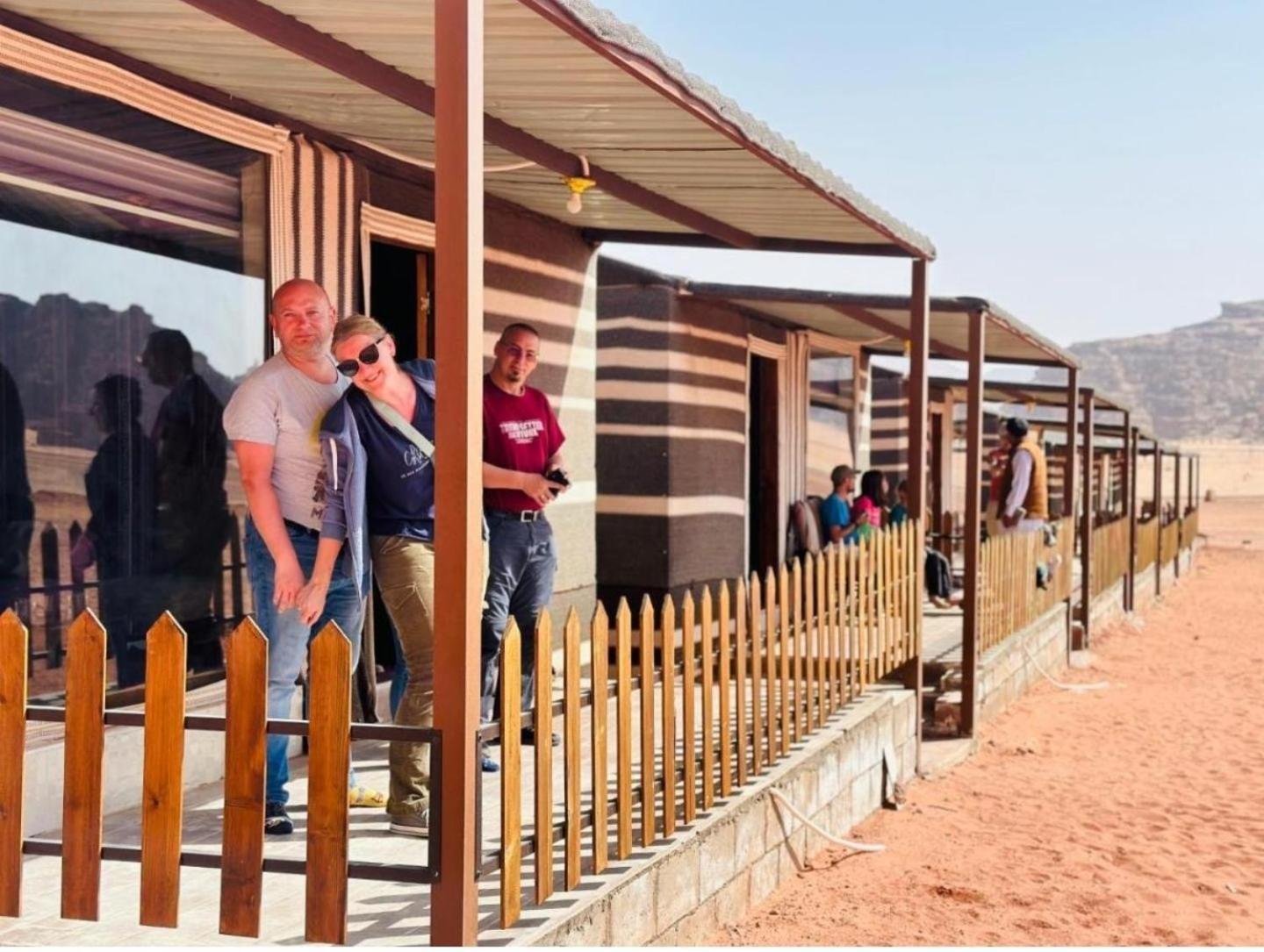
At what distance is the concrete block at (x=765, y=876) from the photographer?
593 centimetres

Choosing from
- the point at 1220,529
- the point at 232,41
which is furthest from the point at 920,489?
the point at 1220,529

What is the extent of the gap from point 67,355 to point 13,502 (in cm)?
59

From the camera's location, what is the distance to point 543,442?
6.00 metres

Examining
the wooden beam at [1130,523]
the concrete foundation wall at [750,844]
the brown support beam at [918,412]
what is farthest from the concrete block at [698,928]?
the wooden beam at [1130,523]

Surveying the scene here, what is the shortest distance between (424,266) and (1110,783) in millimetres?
5348

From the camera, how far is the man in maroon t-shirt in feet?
19.1

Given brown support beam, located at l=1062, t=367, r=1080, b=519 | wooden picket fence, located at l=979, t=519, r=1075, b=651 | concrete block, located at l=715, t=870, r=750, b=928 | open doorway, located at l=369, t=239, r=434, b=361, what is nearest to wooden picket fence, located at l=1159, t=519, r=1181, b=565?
brown support beam, located at l=1062, t=367, r=1080, b=519

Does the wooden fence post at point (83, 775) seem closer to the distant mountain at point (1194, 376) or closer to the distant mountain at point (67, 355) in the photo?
the distant mountain at point (67, 355)

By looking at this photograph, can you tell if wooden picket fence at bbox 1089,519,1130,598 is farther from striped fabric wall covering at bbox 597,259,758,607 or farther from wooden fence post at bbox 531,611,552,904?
wooden fence post at bbox 531,611,552,904

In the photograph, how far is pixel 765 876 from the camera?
19.9ft

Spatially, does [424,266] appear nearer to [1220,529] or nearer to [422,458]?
[422,458]

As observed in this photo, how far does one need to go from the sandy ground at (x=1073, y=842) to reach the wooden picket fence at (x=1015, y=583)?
2.39 ft

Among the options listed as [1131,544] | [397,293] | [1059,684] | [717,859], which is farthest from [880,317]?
[1131,544]

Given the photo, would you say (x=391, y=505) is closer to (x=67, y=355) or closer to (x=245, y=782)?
(x=245, y=782)
